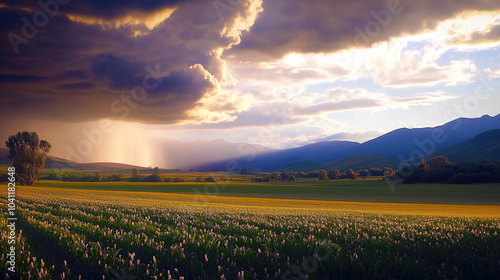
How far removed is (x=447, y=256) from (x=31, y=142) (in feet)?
416

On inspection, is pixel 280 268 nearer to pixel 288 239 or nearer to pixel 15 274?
pixel 288 239

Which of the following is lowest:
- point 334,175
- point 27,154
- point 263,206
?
point 334,175

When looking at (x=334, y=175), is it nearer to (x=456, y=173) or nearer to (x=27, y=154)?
(x=456, y=173)

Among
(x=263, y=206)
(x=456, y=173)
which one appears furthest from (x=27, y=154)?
(x=456, y=173)

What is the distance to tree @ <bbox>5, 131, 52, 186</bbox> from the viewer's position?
313 feet

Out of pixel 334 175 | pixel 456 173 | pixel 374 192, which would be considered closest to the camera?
pixel 374 192

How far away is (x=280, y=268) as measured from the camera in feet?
21.2

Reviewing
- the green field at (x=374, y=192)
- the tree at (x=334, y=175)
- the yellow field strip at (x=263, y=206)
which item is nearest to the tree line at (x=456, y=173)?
the green field at (x=374, y=192)

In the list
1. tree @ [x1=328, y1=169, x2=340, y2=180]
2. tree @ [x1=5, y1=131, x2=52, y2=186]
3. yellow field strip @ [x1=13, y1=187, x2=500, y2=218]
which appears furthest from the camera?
tree @ [x1=328, y1=169, x2=340, y2=180]

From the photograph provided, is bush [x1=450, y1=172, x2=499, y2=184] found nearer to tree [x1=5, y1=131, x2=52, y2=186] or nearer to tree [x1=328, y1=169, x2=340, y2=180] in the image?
tree [x1=328, y1=169, x2=340, y2=180]

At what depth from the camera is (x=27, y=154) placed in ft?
326

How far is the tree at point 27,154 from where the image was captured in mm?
95375

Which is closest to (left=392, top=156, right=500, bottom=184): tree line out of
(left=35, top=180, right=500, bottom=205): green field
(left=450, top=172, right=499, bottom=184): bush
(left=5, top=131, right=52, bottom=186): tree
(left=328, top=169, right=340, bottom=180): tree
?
(left=450, top=172, right=499, bottom=184): bush

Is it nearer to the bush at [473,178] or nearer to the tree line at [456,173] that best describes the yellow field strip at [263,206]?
the bush at [473,178]
